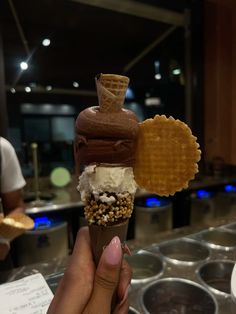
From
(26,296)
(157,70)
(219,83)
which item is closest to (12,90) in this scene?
(157,70)

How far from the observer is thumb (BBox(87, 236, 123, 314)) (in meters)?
0.65

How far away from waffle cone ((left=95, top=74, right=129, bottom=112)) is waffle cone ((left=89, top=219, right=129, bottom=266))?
276 mm

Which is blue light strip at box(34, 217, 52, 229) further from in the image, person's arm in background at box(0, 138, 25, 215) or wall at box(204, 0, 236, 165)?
wall at box(204, 0, 236, 165)

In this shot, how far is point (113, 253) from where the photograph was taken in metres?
0.67

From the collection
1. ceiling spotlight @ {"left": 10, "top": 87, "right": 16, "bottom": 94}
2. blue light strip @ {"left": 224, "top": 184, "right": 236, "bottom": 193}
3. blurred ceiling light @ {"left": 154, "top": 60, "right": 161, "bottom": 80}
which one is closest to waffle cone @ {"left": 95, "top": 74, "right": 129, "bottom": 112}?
ceiling spotlight @ {"left": 10, "top": 87, "right": 16, "bottom": 94}

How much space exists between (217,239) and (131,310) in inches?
32.1

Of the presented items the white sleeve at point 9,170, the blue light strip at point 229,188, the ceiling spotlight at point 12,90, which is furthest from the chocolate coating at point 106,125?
the blue light strip at point 229,188

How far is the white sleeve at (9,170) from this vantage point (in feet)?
6.36

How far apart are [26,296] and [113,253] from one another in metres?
0.59

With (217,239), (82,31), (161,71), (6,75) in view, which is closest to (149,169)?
(217,239)

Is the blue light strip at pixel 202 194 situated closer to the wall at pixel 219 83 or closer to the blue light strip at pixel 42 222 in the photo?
the wall at pixel 219 83

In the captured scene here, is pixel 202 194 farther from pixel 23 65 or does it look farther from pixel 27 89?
pixel 23 65

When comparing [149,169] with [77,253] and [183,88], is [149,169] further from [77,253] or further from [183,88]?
[183,88]

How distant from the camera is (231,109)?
3.36m
